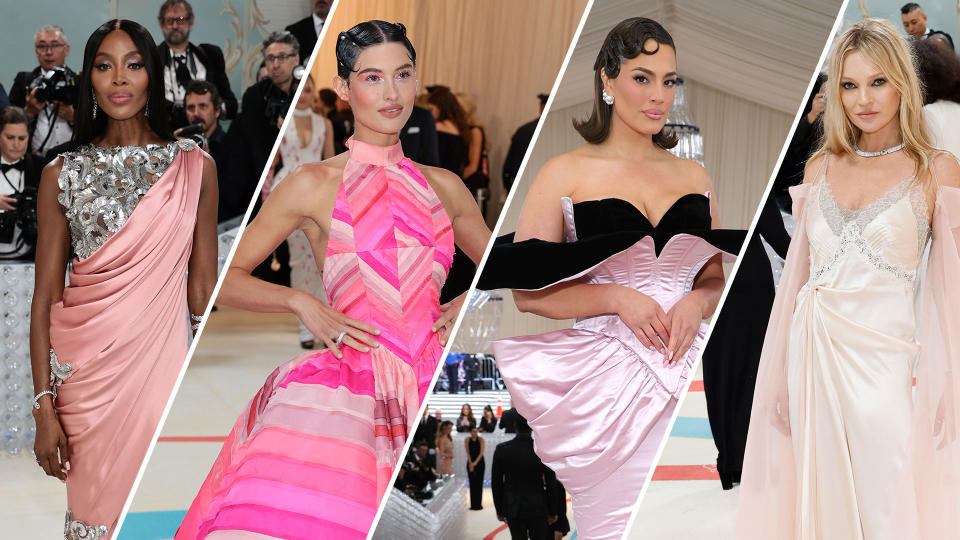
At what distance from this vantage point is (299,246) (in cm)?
220

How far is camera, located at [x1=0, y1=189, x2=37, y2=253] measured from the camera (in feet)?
20.9

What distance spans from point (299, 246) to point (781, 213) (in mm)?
2298

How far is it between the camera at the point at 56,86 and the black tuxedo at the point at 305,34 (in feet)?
11.6

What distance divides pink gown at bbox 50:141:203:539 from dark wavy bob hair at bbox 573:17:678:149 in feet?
4.32

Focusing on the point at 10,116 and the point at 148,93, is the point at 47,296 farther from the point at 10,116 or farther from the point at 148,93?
the point at 10,116

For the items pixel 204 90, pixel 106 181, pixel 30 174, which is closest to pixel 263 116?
pixel 106 181

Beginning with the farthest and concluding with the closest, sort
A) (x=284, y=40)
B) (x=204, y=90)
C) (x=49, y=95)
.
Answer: (x=49, y=95)
(x=204, y=90)
(x=284, y=40)

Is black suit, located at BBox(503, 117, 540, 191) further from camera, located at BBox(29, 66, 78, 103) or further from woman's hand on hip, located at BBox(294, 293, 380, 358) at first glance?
camera, located at BBox(29, 66, 78, 103)

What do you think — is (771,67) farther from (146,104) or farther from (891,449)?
(146,104)

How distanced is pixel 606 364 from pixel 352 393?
1.96 ft

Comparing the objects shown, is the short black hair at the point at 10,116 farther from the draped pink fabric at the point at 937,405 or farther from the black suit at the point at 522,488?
the draped pink fabric at the point at 937,405

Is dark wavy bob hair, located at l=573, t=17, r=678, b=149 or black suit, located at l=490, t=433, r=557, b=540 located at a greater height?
dark wavy bob hair, located at l=573, t=17, r=678, b=149

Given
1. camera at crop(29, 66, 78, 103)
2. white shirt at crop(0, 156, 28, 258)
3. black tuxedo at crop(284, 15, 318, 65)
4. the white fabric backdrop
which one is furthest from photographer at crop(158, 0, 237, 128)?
the white fabric backdrop

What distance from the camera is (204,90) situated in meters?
5.64
